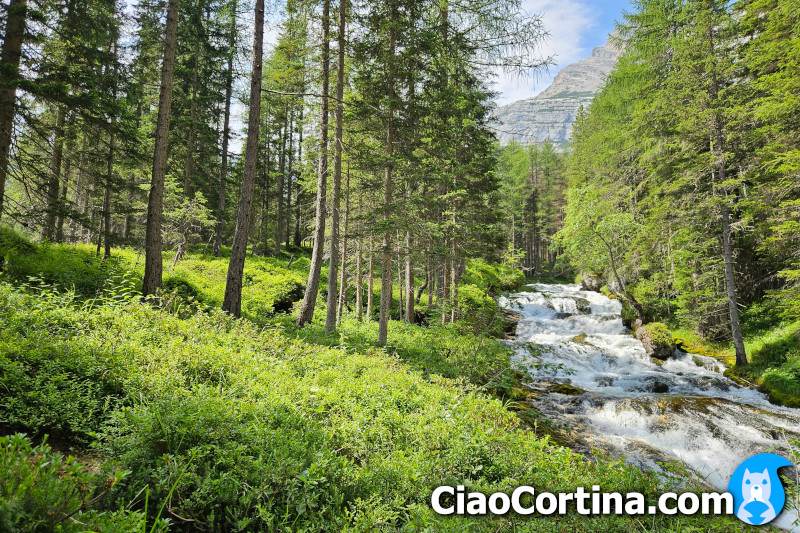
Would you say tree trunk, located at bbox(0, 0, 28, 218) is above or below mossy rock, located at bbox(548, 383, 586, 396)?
above

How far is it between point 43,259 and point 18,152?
9.73 ft

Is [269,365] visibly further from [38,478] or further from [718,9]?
[718,9]

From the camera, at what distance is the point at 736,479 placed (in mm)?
5781

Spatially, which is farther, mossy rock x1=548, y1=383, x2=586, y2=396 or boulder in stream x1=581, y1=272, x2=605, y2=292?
boulder in stream x1=581, y1=272, x2=605, y2=292

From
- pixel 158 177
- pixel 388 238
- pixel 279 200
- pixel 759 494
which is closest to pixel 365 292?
pixel 279 200

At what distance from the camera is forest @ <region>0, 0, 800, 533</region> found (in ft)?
10.6

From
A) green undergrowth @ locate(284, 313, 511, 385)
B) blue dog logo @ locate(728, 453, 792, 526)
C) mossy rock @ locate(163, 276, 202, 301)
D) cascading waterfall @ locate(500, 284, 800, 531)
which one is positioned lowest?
cascading waterfall @ locate(500, 284, 800, 531)

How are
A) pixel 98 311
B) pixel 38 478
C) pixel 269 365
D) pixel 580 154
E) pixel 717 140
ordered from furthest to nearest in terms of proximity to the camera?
pixel 580 154 → pixel 717 140 → pixel 98 311 → pixel 269 365 → pixel 38 478

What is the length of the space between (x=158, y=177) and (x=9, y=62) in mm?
4690

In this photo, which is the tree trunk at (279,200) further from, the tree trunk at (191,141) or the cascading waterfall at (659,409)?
the cascading waterfall at (659,409)

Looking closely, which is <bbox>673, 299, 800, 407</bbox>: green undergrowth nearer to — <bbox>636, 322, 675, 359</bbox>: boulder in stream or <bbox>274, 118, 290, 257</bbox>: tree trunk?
<bbox>636, 322, 675, 359</bbox>: boulder in stream

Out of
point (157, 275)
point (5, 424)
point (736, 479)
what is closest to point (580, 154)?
point (736, 479)

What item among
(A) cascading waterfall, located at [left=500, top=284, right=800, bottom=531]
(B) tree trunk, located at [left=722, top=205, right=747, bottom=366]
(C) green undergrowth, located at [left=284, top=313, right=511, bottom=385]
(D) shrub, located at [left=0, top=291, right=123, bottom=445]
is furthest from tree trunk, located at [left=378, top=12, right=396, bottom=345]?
(B) tree trunk, located at [left=722, top=205, right=747, bottom=366]

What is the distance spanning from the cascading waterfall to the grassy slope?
3278 mm
